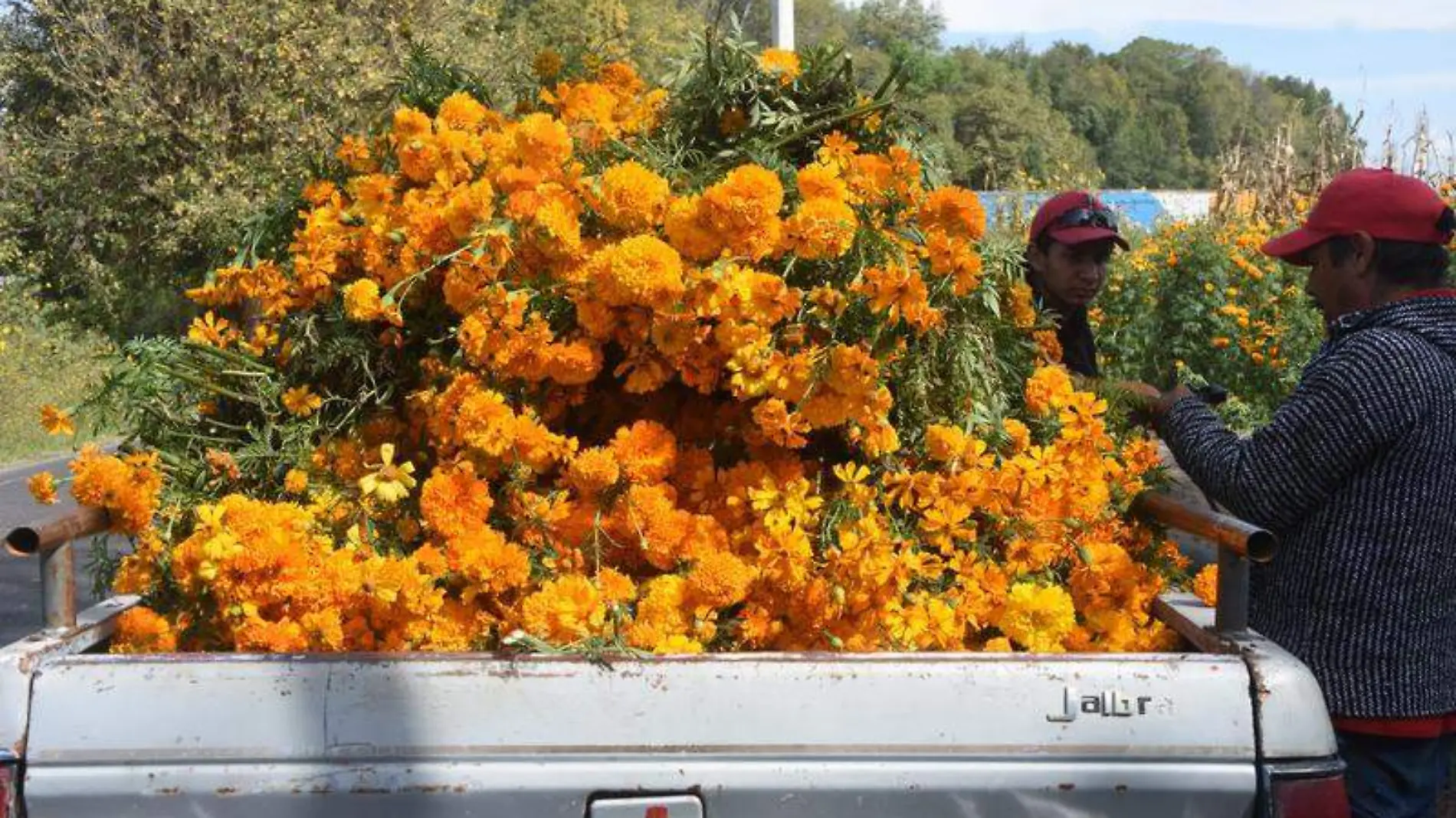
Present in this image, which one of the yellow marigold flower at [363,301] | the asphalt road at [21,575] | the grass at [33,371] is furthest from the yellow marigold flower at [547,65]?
the grass at [33,371]

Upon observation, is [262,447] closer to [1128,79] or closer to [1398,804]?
[1398,804]

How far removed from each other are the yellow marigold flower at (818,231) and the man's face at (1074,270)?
1.33 metres

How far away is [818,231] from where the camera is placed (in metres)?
2.71

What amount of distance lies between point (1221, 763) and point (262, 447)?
6.89 ft

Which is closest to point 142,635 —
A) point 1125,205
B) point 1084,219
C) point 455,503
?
point 455,503

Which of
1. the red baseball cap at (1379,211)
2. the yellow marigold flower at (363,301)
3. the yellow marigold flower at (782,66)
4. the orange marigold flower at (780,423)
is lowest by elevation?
the orange marigold flower at (780,423)

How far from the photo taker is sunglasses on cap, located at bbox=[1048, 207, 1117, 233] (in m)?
3.88

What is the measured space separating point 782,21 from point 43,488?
7.39 meters

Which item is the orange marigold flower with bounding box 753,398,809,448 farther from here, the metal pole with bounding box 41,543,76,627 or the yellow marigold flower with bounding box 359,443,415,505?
the metal pole with bounding box 41,543,76,627

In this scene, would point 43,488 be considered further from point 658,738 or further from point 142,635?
point 658,738

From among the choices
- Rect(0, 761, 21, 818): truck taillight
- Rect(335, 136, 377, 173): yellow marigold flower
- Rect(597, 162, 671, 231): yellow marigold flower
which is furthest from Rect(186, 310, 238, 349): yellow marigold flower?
Rect(0, 761, 21, 818): truck taillight

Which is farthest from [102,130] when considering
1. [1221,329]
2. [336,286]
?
[336,286]

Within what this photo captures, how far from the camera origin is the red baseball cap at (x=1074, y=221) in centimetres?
384

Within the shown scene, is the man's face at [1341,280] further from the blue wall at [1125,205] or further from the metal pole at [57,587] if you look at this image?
the metal pole at [57,587]
